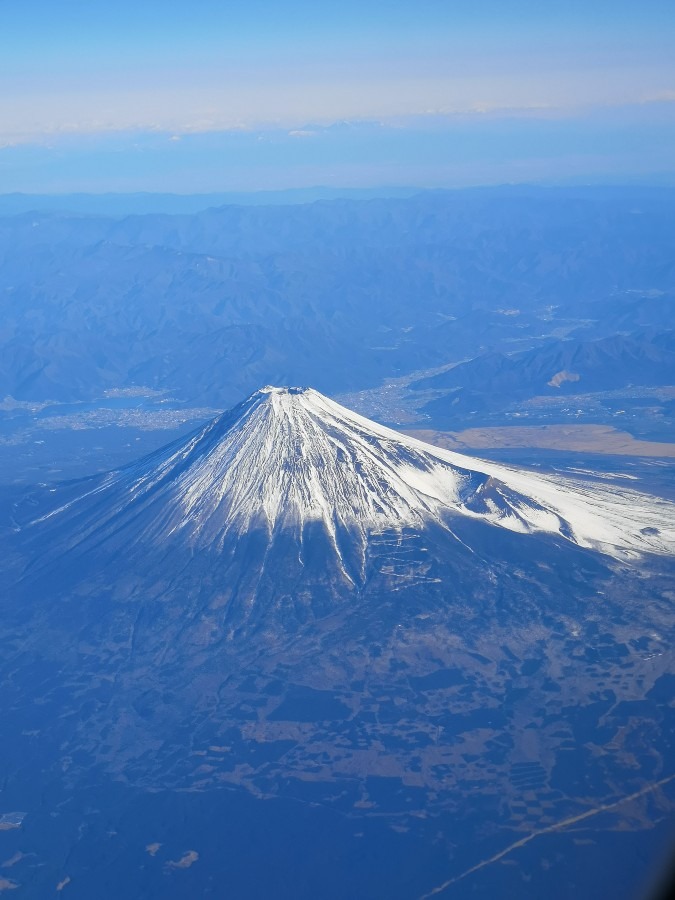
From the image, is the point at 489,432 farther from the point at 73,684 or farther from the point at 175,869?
the point at 175,869

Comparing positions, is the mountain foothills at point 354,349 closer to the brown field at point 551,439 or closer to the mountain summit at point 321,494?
the brown field at point 551,439

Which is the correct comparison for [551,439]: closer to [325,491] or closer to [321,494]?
[325,491]

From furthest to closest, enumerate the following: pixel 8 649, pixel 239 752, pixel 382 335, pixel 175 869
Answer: pixel 382 335 < pixel 8 649 < pixel 239 752 < pixel 175 869

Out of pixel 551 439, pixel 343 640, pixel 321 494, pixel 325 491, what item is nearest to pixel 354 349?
pixel 551 439

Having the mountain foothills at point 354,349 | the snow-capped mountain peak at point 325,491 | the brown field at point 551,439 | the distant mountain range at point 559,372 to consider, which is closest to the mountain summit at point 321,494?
the snow-capped mountain peak at point 325,491

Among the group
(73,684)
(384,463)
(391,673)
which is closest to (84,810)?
(73,684)

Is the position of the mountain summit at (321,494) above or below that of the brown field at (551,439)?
above
